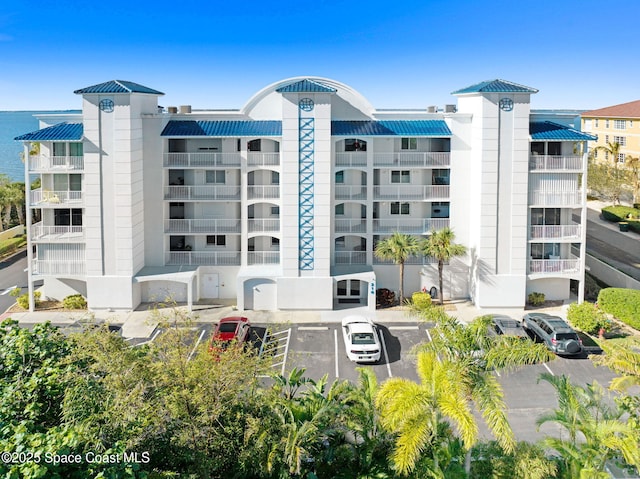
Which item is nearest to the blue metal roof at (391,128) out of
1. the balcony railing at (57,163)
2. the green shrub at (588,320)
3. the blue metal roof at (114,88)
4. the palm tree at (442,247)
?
the palm tree at (442,247)

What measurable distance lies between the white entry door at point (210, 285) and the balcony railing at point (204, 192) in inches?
187

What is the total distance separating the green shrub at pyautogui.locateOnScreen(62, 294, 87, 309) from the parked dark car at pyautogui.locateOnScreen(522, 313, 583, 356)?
2494cm

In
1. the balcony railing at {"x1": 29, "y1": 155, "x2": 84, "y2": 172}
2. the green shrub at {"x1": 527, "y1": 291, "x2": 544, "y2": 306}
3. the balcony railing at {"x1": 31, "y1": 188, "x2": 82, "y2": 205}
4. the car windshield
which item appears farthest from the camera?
the green shrub at {"x1": 527, "y1": 291, "x2": 544, "y2": 306}

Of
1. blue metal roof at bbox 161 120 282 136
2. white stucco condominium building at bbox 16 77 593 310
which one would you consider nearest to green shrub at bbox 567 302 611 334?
white stucco condominium building at bbox 16 77 593 310

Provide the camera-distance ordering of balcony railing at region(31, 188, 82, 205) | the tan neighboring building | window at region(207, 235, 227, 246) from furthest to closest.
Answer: the tan neighboring building, window at region(207, 235, 227, 246), balcony railing at region(31, 188, 82, 205)

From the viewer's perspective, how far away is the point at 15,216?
60562 millimetres

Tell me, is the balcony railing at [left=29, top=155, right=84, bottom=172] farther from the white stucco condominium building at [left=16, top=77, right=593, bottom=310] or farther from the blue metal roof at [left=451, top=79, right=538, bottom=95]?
the blue metal roof at [left=451, top=79, right=538, bottom=95]

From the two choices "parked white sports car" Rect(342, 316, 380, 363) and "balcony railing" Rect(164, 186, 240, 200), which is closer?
"parked white sports car" Rect(342, 316, 380, 363)

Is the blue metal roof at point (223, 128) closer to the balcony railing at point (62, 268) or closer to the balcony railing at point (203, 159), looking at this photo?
the balcony railing at point (203, 159)

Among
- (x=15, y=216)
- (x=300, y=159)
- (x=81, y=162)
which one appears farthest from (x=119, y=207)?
(x=15, y=216)

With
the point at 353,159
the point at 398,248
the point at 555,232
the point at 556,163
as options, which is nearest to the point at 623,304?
the point at 555,232

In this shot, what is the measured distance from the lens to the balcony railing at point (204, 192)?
37969mm

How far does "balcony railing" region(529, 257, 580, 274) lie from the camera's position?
36.9m

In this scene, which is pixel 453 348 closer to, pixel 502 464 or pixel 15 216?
pixel 502 464
